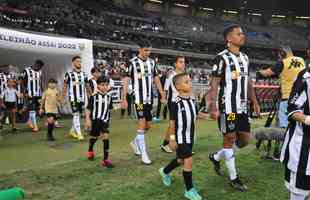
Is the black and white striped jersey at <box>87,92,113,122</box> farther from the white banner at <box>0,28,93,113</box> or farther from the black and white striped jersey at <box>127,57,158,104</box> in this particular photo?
the white banner at <box>0,28,93,113</box>

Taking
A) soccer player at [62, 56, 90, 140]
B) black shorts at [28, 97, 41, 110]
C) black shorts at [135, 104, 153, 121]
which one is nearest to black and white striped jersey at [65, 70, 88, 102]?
soccer player at [62, 56, 90, 140]

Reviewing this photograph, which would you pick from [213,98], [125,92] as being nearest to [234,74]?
[213,98]

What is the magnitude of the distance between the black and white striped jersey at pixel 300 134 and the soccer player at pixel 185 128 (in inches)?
79.0

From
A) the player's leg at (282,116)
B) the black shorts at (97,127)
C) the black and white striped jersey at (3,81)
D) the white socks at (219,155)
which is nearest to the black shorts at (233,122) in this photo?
the white socks at (219,155)

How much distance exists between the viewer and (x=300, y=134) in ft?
11.5

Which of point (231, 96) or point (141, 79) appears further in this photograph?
point (141, 79)

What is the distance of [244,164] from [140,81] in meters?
2.33

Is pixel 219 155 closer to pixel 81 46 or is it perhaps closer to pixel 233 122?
pixel 233 122

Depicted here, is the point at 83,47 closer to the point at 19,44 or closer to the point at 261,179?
the point at 19,44

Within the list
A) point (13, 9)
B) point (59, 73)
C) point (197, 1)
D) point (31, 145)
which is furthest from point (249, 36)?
point (31, 145)

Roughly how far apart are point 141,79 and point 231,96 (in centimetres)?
225

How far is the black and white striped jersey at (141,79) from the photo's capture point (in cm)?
765

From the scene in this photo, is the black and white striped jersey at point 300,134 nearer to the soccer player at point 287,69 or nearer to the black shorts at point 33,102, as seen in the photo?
the soccer player at point 287,69

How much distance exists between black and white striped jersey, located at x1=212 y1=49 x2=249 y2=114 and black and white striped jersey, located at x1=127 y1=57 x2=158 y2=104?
2.02 metres
